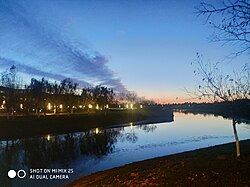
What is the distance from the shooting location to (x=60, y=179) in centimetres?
1903

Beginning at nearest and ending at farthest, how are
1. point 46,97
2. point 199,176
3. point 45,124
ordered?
point 199,176 < point 45,124 < point 46,97

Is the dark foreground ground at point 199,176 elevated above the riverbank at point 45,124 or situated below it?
below

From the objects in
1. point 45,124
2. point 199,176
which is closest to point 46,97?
point 45,124

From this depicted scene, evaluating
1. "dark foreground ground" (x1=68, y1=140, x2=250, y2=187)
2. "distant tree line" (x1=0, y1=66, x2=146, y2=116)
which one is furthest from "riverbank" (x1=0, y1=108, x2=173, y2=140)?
"dark foreground ground" (x1=68, y1=140, x2=250, y2=187)

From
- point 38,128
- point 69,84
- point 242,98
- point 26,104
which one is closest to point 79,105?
point 69,84

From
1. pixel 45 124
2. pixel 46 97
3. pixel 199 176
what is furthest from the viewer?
pixel 46 97

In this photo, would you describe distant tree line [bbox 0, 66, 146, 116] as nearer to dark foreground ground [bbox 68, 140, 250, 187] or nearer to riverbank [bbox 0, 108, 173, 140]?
riverbank [bbox 0, 108, 173, 140]

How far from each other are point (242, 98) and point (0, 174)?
59.0ft

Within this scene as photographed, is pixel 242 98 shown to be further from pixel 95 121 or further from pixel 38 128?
pixel 95 121

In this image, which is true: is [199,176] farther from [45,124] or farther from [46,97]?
[46,97]

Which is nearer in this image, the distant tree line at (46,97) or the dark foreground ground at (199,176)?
the dark foreground ground at (199,176)

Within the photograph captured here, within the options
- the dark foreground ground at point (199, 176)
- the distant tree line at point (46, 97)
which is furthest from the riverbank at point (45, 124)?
the dark foreground ground at point (199, 176)

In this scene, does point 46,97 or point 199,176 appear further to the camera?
point 46,97

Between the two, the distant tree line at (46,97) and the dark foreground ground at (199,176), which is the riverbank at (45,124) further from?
the dark foreground ground at (199,176)
